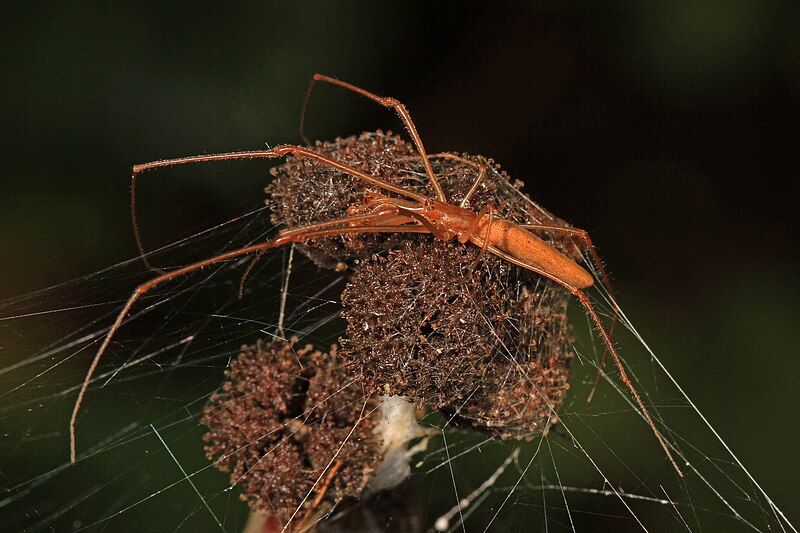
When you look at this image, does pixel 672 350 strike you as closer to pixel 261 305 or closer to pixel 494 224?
pixel 494 224

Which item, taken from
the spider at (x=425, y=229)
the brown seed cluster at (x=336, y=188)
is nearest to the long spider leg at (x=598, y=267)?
the spider at (x=425, y=229)

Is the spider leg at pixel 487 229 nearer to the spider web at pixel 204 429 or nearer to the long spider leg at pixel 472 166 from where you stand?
the long spider leg at pixel 472 166

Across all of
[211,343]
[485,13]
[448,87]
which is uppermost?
[485,13]

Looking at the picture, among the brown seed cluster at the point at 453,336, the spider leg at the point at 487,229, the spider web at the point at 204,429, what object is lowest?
the spider web at the point at 204,429

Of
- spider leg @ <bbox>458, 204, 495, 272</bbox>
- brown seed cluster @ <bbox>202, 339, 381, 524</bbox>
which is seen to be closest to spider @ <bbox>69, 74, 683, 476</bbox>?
spider leg @ <bbox>458, 204, 495, 272</bbox>

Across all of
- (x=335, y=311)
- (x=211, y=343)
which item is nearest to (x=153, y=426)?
(x=211, y=343)
